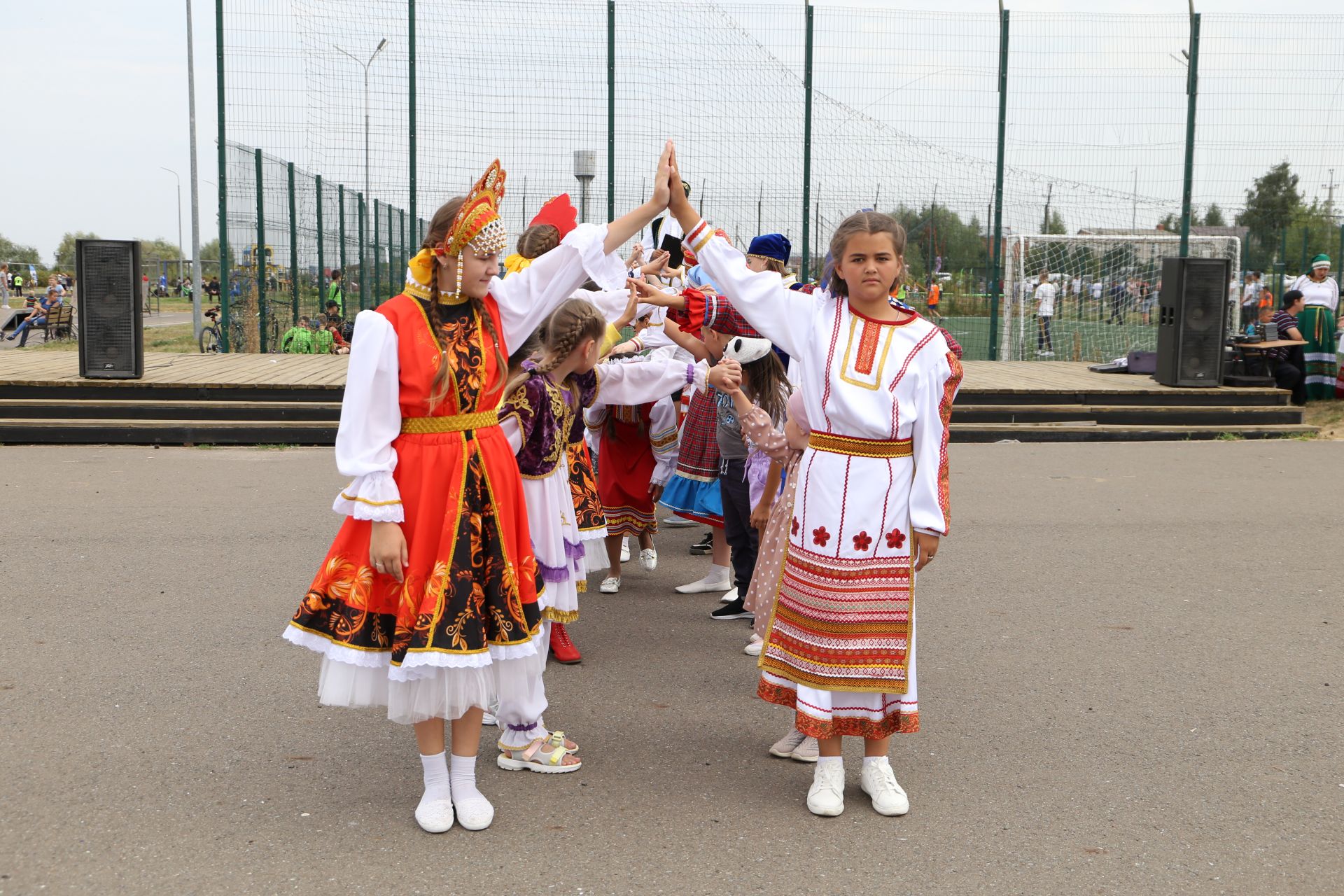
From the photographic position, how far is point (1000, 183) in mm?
15469

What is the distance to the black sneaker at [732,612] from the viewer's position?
5.71 meters

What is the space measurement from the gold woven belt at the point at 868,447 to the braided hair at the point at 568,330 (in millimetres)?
1262

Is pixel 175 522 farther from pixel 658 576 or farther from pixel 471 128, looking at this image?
pixel 471 128

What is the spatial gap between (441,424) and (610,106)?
11924 millimetres

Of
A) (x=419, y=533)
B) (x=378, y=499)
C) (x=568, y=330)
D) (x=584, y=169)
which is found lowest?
(x=419, y=533)

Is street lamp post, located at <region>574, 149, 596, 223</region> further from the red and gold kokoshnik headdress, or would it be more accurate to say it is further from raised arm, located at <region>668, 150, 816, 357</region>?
the red and gold kokoshnik headdress

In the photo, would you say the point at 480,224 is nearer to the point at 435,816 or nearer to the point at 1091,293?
the point at 435,816

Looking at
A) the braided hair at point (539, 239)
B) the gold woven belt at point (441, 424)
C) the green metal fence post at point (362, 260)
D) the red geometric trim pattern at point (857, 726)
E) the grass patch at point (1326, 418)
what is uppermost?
the green metal fence post at point (362, 260)

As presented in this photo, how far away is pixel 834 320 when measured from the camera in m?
3.59

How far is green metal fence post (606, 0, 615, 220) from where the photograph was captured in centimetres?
1458

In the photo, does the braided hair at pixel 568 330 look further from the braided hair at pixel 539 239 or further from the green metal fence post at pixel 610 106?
the green metal fence post at pixel 610 106

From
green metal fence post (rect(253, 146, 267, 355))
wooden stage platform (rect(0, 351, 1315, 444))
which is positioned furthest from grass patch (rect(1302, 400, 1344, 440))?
green metal fence post (rect(253, 146, 267, 355))

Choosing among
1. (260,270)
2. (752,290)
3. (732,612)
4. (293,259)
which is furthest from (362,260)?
(752,290)

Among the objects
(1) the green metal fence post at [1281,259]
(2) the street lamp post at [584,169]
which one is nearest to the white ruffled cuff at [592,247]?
(2) the street lamp post at [584,169]
